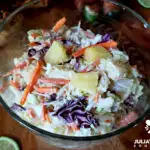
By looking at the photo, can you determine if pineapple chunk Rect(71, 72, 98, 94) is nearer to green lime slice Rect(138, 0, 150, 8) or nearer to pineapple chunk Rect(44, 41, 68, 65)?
pineapple chunk Rect(44, 41, 68, 65)

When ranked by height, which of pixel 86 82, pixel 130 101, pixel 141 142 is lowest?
pixel 141 142

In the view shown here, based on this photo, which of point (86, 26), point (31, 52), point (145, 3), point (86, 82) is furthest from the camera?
point (145, 3)

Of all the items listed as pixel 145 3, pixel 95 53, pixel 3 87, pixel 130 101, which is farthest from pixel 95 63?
pixel 145 3

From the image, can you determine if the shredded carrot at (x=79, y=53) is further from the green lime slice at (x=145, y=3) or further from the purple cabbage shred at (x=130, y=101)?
the green lime slice at (x=145, y=3)

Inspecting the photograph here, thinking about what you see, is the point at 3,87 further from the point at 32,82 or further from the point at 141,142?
the point at 141,142

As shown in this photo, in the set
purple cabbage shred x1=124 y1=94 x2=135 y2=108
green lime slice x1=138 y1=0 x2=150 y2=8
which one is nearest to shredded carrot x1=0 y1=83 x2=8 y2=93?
purple cabbage shred x1=124 y1=94 x2=135 y2=108

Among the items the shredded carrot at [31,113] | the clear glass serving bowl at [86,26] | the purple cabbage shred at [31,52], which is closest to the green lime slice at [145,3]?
the clear glass serving bowl at [86,26]
